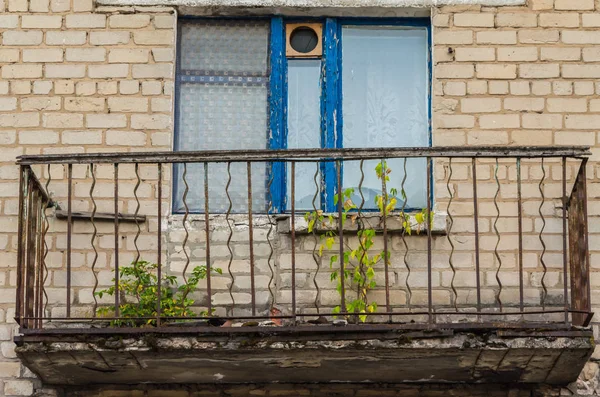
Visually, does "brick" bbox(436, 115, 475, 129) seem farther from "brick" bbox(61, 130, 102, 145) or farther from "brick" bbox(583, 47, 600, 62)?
"brick" bbox(61, 130, 102, 145)

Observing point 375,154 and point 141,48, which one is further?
point 141,48

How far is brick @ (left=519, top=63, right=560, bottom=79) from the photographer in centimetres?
718

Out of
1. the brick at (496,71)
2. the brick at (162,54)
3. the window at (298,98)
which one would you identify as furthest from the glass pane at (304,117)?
the brick at (496,71)

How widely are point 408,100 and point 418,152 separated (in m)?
1.09

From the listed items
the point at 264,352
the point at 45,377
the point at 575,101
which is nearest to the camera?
the point at 264,352

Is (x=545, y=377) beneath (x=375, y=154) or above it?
beneath

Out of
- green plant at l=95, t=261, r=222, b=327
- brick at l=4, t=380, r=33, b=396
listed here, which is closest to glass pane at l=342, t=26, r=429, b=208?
green plant at l=95, t=261, r=222, b=327

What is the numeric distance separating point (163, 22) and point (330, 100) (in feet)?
3.64

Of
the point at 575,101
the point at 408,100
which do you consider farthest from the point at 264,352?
the point at 575,101

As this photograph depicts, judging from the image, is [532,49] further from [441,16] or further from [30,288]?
[30,288]

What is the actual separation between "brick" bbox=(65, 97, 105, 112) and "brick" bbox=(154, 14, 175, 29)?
1.85 ft

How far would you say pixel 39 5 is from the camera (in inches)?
289

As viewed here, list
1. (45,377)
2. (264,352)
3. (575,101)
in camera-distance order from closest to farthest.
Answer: (264,352) → (45,377) → (575,101)

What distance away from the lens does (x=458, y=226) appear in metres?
7.00
